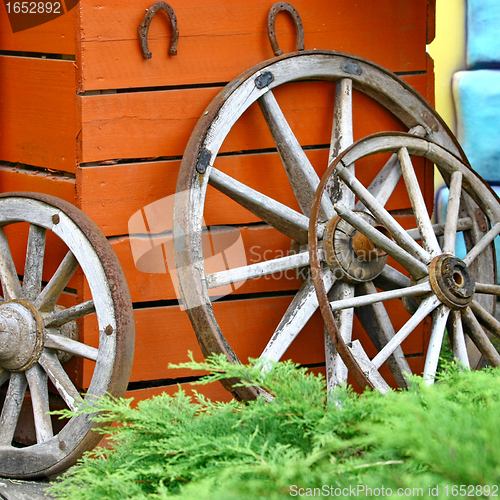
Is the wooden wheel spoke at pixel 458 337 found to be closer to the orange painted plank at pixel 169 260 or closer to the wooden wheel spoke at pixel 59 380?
the orange painted plank at pixel 169 260

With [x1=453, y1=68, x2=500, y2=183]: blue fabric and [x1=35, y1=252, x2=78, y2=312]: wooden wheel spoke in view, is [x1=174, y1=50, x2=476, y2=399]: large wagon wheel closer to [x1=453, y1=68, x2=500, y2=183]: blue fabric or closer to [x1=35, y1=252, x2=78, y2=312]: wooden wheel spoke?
[x1=35, y1=252, x2=78, y2=312]: wooden wheel spoke

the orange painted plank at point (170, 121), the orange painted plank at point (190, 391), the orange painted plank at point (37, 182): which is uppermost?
the orange painted plank at point (170, 121)

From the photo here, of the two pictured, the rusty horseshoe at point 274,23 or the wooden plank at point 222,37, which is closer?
the wooden plank at point 222,37

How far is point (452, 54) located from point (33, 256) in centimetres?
220

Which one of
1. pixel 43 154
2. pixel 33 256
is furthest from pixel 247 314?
pixel 43 154

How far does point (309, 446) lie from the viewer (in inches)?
38.9

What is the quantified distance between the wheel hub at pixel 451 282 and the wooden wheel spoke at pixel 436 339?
0.03 m

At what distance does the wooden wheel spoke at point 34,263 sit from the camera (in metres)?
1.66

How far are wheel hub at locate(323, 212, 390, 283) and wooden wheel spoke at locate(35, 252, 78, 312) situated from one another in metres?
0.78

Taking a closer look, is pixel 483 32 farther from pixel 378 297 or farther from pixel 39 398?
pixel 39 398

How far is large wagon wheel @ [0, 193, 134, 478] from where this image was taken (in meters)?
1.48

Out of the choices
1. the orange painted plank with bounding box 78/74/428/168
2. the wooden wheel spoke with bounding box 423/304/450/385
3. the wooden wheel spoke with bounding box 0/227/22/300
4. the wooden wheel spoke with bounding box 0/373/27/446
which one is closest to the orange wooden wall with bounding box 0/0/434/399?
the orange painted plank with bounding box 78/74/428/168

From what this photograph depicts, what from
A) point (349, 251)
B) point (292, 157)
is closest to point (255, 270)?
point (349, 251)

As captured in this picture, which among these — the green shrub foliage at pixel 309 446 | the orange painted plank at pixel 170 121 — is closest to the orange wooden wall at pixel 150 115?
the orange painted plank at pixel 170 121
